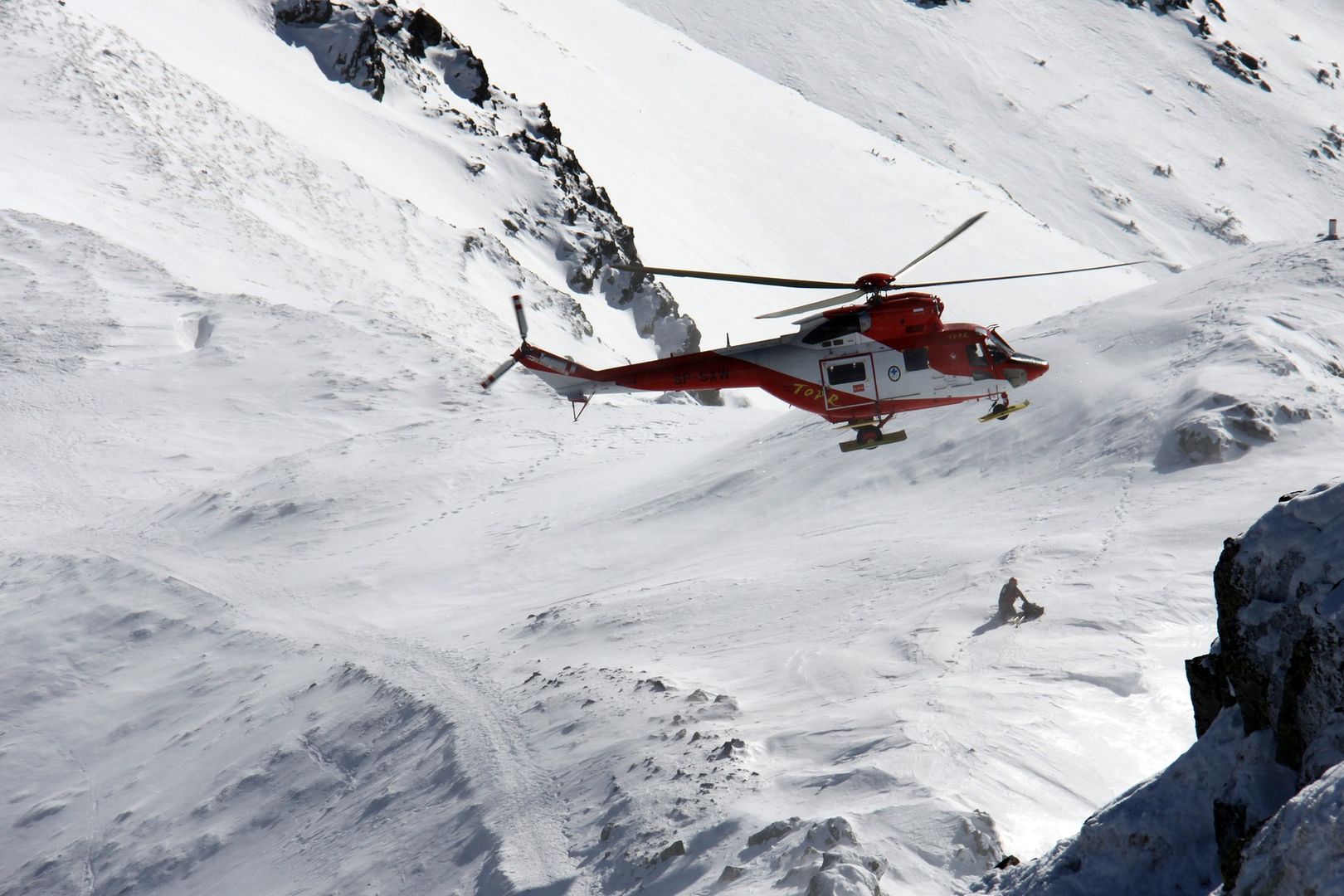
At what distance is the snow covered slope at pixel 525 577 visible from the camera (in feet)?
49.9

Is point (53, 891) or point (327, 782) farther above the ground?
point (327, 782)

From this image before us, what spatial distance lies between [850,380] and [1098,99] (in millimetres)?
87527

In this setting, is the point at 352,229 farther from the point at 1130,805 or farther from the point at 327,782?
the point at 1130,805

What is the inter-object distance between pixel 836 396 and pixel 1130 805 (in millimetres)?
12823

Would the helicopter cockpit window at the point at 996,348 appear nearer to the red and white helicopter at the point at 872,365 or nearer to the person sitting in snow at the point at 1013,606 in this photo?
the red and white helicopter at the point at 872,365

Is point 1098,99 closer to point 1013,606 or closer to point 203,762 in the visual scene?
point 1013,606

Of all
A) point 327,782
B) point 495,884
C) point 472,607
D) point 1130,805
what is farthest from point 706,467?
point 1130,805

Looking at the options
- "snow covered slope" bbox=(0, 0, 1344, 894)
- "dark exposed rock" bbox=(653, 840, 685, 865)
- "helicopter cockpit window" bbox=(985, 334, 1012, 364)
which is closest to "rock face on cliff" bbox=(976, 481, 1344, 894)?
"snow covered slope" bbox=(0, 0, 1344, 894)

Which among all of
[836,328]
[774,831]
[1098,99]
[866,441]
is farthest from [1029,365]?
[1098,99]

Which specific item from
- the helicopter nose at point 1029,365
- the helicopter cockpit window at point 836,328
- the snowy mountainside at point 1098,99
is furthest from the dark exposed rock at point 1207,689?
the snowy mountainside at point 1098,99

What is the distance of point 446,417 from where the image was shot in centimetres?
3800

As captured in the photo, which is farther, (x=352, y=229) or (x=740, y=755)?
(x=352, y=229)

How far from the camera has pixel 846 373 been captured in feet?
65.1

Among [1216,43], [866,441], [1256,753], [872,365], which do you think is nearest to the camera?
[1256,753]
